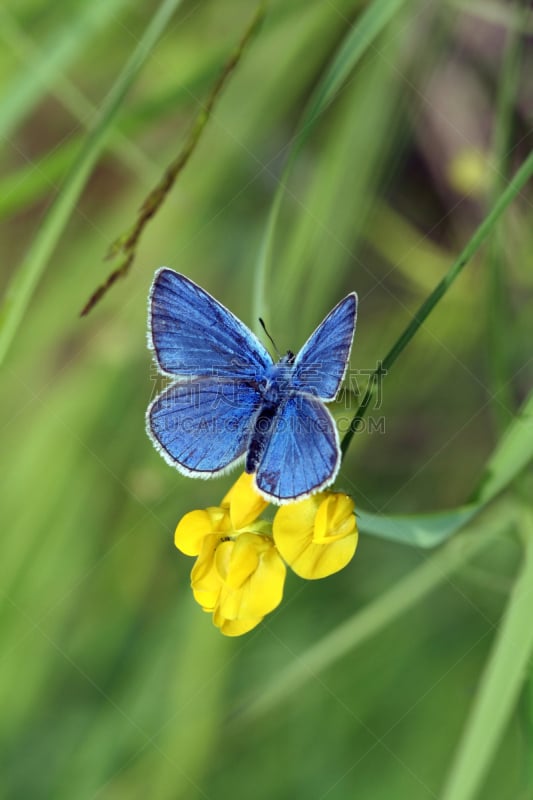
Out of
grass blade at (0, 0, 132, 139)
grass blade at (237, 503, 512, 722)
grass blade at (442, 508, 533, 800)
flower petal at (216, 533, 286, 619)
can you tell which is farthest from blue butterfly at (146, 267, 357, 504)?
grass blade at (0, 0, 132, 139)

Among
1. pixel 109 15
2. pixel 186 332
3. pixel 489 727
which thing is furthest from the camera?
pixel 109 15

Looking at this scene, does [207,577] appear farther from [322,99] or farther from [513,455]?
[322,99]

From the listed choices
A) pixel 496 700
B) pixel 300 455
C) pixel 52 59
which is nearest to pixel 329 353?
pixel 300 455

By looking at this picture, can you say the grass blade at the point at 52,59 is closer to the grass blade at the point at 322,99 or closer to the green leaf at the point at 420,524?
the grass blade at the point at 322,99

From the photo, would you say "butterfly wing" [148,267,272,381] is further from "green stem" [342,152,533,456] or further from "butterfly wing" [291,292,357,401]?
"green stem" [342,152,533,456]

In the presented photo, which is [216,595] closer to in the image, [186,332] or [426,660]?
[186,332]

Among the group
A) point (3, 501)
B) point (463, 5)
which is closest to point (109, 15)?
point (463, 5)
